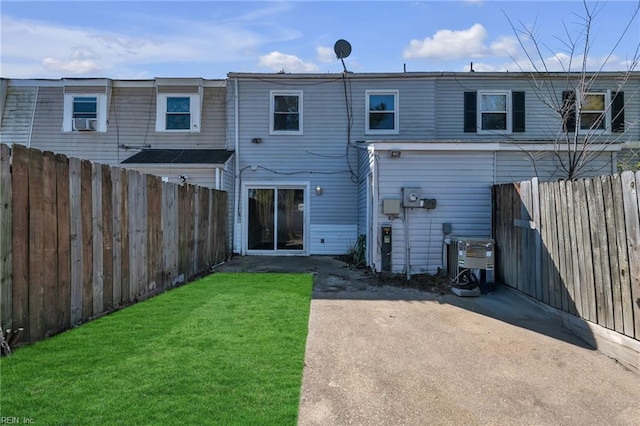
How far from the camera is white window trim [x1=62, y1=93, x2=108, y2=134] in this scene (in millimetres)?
12516

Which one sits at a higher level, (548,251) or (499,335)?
(548,251)

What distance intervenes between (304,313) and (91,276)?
2.69m

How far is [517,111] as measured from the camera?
12.1 m

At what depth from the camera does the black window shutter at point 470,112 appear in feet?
39.7

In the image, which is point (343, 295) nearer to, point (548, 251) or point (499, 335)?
point (499, 335)

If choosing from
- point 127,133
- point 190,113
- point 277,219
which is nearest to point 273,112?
point 190,113

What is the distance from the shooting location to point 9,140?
12539 mm

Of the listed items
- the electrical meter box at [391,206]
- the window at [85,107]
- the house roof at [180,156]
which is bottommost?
the electrical meter box at [391,206]

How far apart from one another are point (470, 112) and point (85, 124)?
1238cm

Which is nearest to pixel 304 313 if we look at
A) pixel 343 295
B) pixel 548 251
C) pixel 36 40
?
pixel 343 295

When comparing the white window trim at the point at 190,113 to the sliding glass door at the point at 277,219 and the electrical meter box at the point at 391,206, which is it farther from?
the electrical meter box at the point at 391,206

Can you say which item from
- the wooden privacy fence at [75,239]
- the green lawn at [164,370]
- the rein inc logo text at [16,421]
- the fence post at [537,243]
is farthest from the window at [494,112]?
the rein inc logo text at [16,421]

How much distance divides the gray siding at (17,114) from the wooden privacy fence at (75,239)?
363 inches

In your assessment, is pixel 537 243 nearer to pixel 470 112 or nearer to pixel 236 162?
pixel 470 112
